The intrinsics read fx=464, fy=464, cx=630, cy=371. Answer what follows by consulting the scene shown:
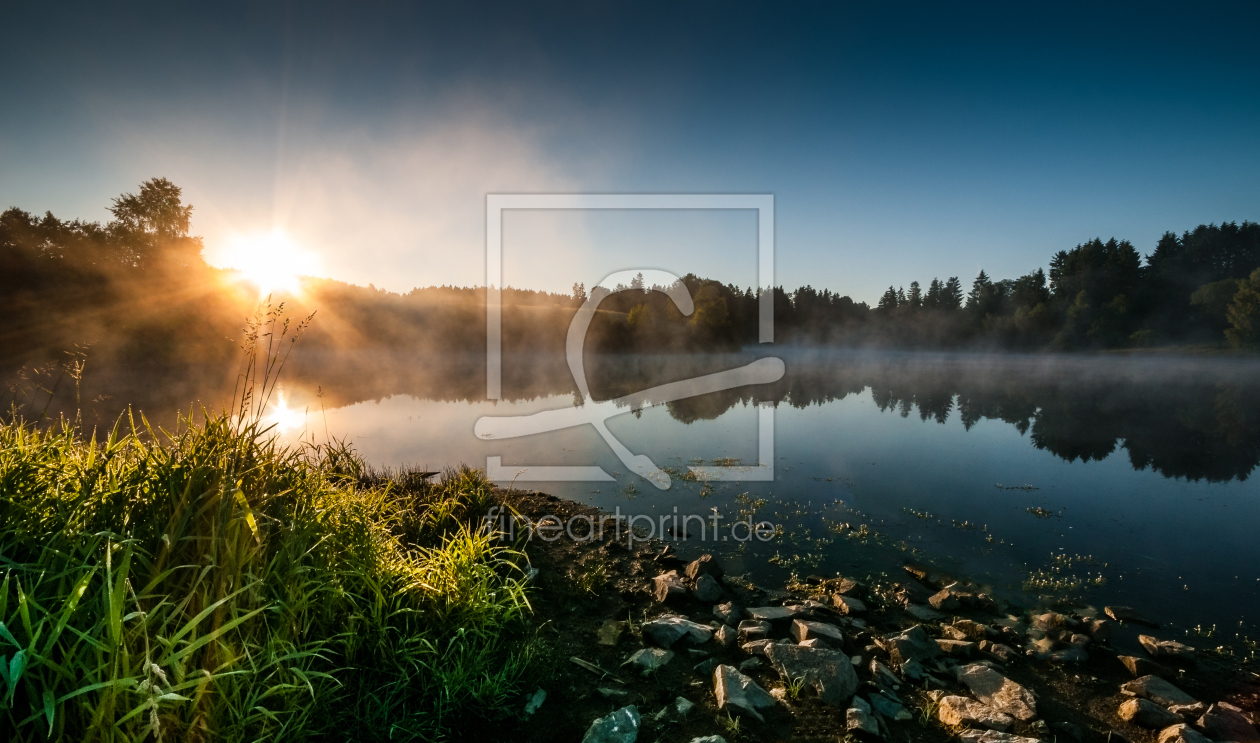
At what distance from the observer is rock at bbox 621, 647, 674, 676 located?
412cm

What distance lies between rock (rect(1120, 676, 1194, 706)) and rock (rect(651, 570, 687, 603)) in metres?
4.17

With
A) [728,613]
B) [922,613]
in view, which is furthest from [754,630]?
[922,613]

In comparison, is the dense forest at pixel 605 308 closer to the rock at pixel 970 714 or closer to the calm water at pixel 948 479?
the calm water at pixel 948 479

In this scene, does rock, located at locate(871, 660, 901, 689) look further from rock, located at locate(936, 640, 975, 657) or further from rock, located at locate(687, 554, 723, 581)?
rock, located at locate(687, 554, 723, 581)

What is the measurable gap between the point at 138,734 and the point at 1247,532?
15033mm

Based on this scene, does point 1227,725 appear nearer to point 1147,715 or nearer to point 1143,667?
point 1147,715

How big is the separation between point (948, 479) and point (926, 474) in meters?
0.49

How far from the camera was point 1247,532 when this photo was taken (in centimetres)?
851

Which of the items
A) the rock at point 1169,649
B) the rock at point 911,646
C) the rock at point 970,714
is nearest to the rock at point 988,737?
the rock at point 970,714

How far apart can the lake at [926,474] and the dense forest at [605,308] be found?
11113mm

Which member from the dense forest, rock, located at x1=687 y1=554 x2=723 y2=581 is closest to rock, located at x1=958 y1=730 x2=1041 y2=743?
rock, located at x1=687 y1=554 x2=723 y2=581

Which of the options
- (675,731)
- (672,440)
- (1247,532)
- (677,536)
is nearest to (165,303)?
(672,440)

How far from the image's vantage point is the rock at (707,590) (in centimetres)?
555

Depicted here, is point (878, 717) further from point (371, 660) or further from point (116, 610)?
point (116, 610)
